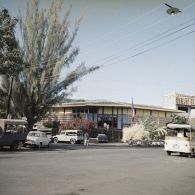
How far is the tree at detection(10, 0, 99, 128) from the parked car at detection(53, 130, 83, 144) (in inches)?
274

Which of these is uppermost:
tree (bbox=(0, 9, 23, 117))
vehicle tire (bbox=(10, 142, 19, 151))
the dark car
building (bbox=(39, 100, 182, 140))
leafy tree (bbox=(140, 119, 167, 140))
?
tree (bbox=(0, 9, 23, 117))

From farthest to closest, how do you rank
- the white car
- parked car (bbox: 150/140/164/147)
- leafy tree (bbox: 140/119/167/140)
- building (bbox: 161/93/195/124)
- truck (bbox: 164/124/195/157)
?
building (bbox: 161/93/195/124) < leafy tree (bbox: 140/119/167/140) < parked car (bbox: 150/140/164/147) < the white car < truck (bbox: 164/124/195/157)

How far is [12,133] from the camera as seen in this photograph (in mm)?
25609

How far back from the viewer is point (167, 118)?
5975cm

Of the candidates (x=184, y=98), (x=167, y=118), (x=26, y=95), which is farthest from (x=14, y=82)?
(x=184, y=98)

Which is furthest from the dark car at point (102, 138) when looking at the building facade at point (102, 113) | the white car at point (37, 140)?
the white car at point (37, 140)

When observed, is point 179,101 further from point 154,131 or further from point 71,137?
point 71,137

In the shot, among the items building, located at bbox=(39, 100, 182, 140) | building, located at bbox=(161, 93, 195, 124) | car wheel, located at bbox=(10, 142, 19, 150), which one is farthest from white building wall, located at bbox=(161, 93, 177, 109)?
car wheel, located at bbox=(10, 142, 19, 150)

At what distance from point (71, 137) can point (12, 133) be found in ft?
54.3

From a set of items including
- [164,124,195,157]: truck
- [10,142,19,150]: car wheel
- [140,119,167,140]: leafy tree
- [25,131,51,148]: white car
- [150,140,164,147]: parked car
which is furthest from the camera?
[140,119,167,140]: leafy tree

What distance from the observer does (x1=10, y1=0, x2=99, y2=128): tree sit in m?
34.5

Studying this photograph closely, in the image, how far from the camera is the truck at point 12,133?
24850mm

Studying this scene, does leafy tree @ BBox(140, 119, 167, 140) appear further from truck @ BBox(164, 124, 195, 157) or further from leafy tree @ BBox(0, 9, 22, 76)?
leafy tree @ BBox(0, 9, 22, 76)

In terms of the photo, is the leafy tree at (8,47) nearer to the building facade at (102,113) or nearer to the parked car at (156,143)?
the parked car at (156,143)
